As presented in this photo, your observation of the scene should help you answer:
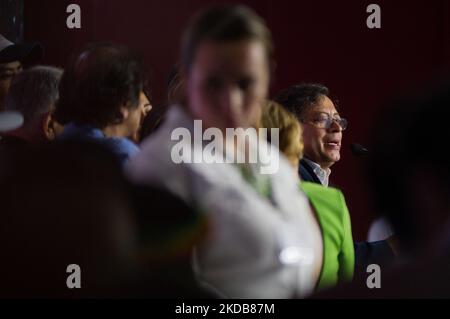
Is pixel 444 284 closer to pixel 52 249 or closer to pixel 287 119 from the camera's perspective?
pixel 52 249

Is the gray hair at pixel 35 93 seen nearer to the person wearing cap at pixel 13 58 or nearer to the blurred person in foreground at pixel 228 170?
the person wearing cap at pixel 13 58

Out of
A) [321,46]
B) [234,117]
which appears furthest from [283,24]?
[234,117]

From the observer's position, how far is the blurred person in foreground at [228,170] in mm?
960

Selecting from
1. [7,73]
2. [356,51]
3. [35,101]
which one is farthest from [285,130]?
[356,51]

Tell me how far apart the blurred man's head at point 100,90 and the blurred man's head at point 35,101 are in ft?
0.84

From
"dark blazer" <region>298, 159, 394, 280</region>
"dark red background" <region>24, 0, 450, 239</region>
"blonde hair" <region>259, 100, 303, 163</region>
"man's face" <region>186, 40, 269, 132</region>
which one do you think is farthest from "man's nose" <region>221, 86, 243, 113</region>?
"dark red background" <region>24, 0, 450, 239</region>

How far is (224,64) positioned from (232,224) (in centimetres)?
19

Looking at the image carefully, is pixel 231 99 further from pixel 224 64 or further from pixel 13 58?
pixel 13 58

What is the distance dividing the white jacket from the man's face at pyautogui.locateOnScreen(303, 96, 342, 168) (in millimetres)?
726

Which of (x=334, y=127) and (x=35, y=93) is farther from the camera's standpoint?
(x=334, y=127)

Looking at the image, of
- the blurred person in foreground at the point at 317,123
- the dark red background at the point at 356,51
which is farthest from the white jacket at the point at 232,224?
the dark red background at the point at 356,51

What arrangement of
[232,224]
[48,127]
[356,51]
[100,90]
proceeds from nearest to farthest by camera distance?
[232,224]
[100,90]
[48,127]
[356,51]

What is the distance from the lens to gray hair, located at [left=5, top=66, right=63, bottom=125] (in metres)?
1.52

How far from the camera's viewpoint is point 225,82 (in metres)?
1.00
